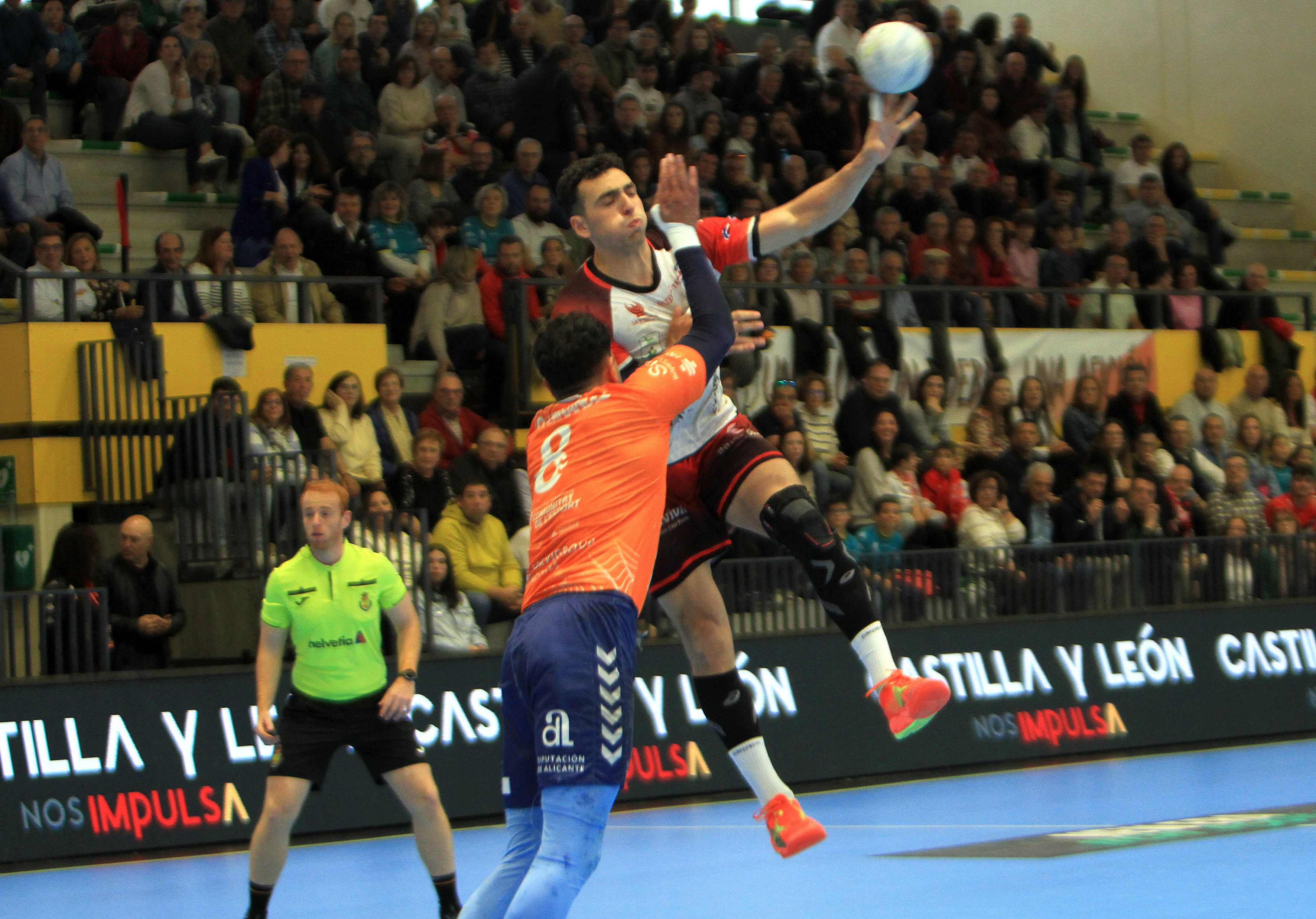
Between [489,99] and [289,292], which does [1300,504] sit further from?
[289,292]

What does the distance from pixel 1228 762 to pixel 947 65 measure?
913 cm

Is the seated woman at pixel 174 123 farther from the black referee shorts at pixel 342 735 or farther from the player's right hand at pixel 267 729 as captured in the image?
the player's right hand at pixel 267 729

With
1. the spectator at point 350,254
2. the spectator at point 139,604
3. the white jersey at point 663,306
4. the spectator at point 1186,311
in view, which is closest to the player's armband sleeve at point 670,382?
the white jersey at point 663,306

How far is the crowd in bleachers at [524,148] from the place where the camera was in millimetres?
13188

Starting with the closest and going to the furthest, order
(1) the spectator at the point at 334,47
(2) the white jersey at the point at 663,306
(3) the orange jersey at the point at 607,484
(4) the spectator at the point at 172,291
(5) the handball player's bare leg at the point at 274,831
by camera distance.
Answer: (3) the orange jersey at the point at 607,484 → (2) the white jersey at the point at 663,306 → (5) the handball player's bare leg at the point at 274,831 → (4) the spectator at the point at 172,291 → (1) the spectator at the point at 334,47

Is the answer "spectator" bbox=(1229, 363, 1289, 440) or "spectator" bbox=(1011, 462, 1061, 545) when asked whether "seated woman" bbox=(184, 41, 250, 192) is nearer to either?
"spectator" bbox=(1011, 462, 1061, 545)

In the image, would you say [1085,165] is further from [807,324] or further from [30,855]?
[30,855]

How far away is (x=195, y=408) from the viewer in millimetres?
11391

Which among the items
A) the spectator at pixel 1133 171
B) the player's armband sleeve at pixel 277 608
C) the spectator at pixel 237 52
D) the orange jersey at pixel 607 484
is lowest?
the player's armband sleeve at pixel 277 608

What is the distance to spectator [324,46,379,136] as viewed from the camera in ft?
47.5

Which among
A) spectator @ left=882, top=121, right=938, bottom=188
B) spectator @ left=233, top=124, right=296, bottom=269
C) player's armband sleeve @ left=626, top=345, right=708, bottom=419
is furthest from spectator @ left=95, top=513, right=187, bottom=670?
spectator @ left=882, top=121, right=938, bottom=188

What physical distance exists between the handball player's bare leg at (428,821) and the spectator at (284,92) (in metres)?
7.90

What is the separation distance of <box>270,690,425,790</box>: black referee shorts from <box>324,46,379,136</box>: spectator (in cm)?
796

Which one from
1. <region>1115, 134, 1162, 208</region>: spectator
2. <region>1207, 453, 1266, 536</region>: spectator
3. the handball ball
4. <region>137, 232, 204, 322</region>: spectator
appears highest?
<region>1115, 134, 1162, 208</region>: spectator
